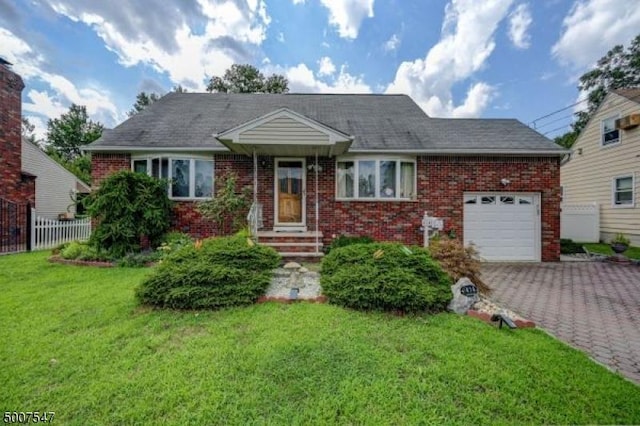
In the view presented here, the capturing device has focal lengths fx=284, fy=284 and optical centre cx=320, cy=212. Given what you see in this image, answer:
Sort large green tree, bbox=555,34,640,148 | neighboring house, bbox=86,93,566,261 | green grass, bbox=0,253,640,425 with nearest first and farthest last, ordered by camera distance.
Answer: green grass, bbox=0,253,640,425, neighboring house, bbox=86,93,566,261, large green tree, bbox=555,34,640,148

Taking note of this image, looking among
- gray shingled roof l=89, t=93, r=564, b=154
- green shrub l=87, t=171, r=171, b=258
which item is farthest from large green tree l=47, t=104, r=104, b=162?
green shrub l=87, t=171, r=171, b=258

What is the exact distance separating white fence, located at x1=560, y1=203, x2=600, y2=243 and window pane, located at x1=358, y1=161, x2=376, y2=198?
10.5m

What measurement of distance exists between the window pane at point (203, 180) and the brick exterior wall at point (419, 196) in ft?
0.92

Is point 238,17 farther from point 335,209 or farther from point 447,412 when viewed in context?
point 447,412

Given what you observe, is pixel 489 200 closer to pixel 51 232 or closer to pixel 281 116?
pixel 281 116

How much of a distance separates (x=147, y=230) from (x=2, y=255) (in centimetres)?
497

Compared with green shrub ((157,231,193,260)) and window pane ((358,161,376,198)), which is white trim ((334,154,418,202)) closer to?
window pane ((358,161,376,198))

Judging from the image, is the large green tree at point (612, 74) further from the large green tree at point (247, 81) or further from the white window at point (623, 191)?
the large green tree at point (247, 81)

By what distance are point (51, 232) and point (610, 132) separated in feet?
76.6

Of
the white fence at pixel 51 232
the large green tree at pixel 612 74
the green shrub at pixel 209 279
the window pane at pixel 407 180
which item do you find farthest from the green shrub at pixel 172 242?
the large green tree at pixel 612 74

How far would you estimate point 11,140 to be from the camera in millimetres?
10414

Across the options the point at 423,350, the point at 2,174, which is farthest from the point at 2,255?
the point at 423,350

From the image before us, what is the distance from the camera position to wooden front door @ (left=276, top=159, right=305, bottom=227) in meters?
9.45

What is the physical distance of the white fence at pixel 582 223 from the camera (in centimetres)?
1302
